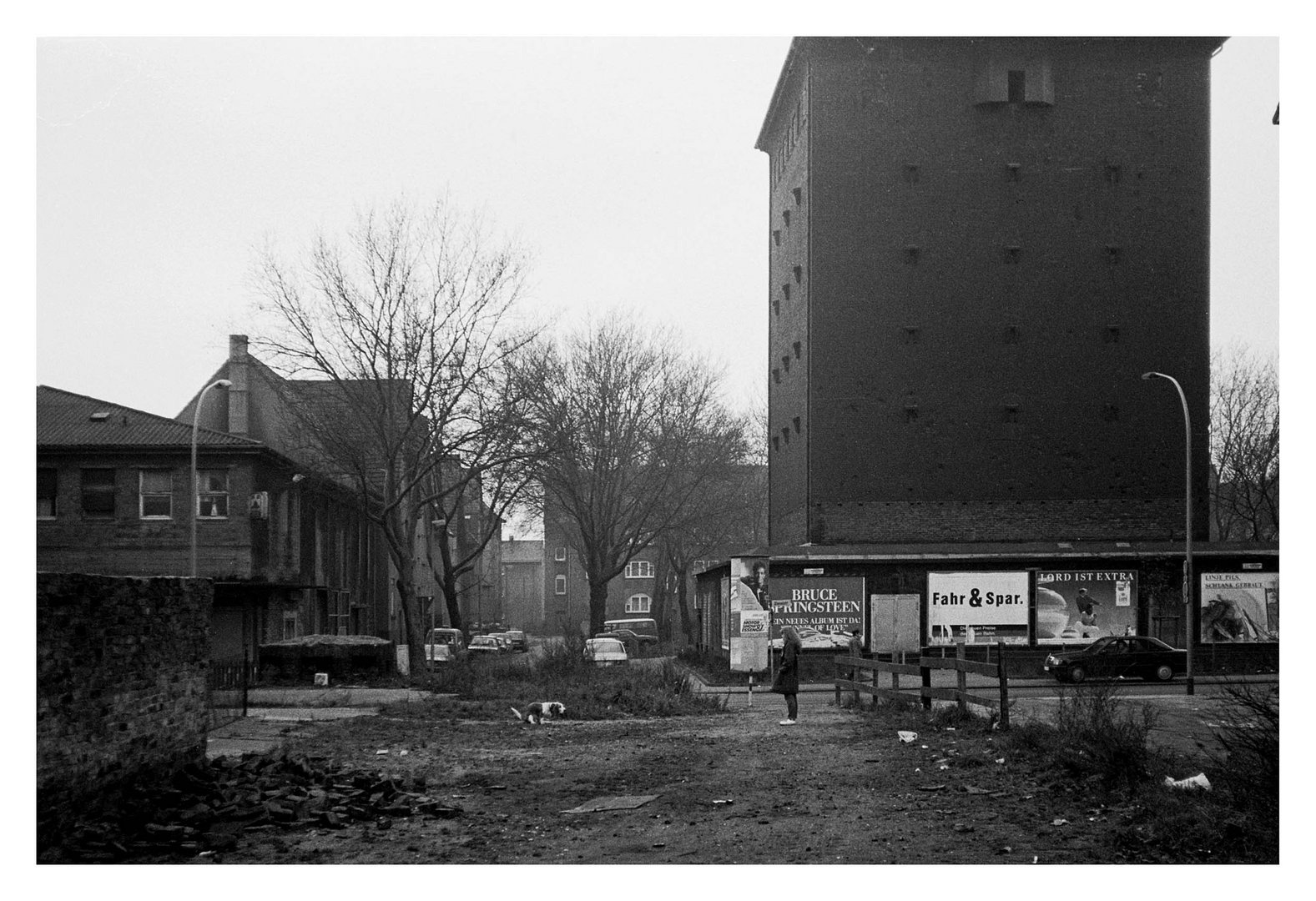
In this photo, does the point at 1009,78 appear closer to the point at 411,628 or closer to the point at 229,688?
the point at 411,628

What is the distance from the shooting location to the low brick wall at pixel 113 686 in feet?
35.5

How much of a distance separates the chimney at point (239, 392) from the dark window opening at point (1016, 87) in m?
27.7

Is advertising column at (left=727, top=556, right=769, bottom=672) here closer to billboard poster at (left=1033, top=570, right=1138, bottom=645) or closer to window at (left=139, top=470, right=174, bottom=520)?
billboard poster at (left=1033, top=570, right=1138, bottom=645)

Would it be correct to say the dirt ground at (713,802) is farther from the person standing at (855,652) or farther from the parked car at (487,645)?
the parked car at (487,645)

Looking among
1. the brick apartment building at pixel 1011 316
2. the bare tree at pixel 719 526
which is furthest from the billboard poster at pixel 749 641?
the bare tree at pixel 719 526

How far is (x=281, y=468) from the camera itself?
44594 millimetres

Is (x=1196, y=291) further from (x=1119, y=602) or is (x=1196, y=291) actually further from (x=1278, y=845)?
(x=1278, y=845)

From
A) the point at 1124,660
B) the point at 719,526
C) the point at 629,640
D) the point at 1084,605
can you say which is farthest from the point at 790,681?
the point at 629,640

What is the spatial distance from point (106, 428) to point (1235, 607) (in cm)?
3167

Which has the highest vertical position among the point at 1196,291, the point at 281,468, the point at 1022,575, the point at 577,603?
the point at 1196,291

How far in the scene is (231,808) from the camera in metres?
12.2

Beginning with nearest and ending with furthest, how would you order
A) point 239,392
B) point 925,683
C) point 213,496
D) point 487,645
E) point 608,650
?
1. point 925,683
2. point 213,496
3. point 608,650
4. point 239,392
5. point 487,645
